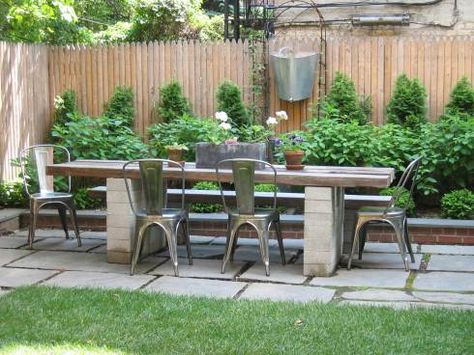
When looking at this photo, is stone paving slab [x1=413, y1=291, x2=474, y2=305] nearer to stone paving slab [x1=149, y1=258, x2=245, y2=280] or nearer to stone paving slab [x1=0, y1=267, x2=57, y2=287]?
stone paving slab [x1=149, y1=258, x2=245, y2=280]

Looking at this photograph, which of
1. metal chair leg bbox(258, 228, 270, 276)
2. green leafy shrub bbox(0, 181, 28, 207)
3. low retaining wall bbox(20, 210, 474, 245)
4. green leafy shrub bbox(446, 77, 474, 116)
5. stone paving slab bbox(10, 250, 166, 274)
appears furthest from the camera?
green leafy shrub bbox(446, 77, 474, 116)

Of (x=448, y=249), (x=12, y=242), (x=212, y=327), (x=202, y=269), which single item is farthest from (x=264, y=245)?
(x=12, y=242)

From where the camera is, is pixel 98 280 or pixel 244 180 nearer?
pixel 98 280

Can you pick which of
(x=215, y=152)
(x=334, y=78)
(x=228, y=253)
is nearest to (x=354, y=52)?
(x=334, y=78)

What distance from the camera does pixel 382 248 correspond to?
21.9 ft

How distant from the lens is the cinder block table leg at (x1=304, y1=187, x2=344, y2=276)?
5492mm

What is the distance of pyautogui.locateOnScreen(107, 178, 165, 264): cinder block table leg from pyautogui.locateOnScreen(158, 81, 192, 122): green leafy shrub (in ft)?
10.5

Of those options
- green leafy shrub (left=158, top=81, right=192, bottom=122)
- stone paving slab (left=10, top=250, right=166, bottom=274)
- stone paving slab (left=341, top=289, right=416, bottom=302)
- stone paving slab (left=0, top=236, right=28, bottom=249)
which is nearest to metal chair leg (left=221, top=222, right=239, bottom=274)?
stone paving slab (left=10, top=250, right=166, bottom=274)

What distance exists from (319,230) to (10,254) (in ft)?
9.30

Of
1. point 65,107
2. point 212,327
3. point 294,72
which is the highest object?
point 294,72

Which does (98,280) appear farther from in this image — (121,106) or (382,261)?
(121,106)

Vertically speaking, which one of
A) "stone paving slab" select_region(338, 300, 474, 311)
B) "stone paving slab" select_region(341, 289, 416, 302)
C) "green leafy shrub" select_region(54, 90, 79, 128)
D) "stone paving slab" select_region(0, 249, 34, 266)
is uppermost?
"green leafy shrub" select_region(54, 90, 79, 128)

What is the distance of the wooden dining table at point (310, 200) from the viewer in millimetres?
5445

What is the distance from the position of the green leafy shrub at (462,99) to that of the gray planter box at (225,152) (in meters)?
3.30
